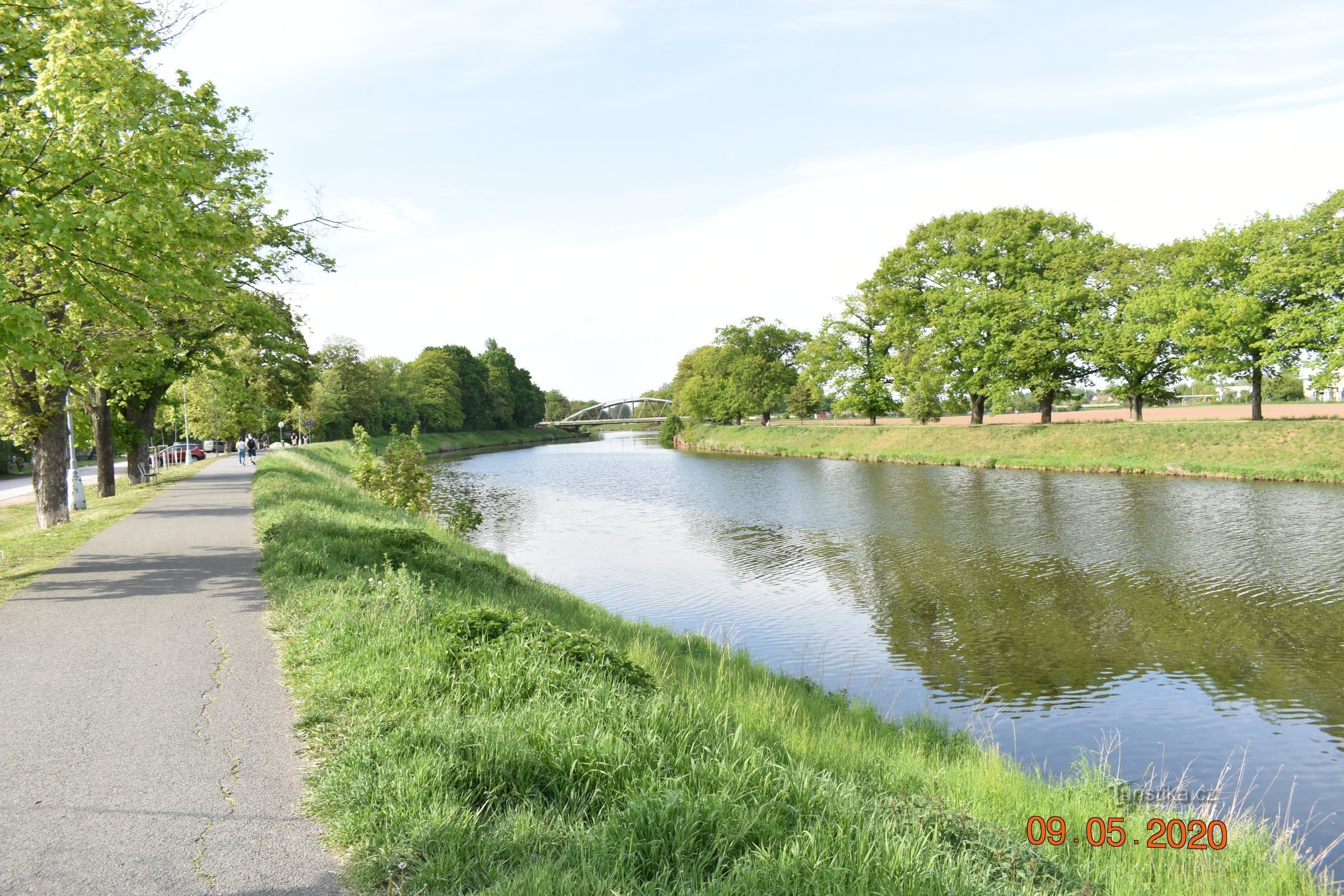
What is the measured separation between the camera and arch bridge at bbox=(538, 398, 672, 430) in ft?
512

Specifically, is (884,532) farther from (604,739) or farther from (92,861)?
(92,861)

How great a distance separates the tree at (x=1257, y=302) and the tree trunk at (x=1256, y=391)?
5 centimetres

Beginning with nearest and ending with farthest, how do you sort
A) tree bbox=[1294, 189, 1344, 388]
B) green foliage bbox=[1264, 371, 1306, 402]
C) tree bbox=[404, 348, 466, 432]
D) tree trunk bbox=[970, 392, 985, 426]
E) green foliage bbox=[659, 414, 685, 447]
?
tree bbox=[1294, 189, 1344, 388] → tree trunk bbox=[970, 392, 985, 426] → green foliage bbox=[1264, 371, 1306, 402] → green foliage bbox=[659, 414, 685, 447] → tree bbox=[404, 348, 466, 432]

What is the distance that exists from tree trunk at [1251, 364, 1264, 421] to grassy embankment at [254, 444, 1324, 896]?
39142 mm

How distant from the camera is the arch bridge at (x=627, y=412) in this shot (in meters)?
156

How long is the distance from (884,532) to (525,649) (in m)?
17.6

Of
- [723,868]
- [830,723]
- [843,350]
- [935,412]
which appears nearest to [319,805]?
[723,868]

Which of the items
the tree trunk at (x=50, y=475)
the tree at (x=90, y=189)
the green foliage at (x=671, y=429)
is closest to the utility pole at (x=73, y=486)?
the tree trunk at (x=50, y=475)

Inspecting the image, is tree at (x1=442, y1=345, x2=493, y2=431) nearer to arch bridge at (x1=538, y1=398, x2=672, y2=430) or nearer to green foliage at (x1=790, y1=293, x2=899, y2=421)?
arch bridge at (x1=538, y1=398, x2=672, y2=430)

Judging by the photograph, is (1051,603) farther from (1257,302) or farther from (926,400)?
(926,400)

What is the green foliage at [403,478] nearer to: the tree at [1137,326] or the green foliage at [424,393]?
the green foliage at [424,393]

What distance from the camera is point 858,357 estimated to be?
188 feet

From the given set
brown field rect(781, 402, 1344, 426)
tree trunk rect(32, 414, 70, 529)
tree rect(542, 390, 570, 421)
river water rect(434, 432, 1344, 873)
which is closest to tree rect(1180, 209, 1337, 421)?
brown field rect(781, 402, 1344, 426)

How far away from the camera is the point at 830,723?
769 centimetres
